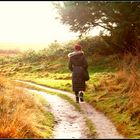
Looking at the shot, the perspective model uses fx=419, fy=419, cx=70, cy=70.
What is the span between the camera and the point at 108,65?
27797 mm

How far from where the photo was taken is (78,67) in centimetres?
1695

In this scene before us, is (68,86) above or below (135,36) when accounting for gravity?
below

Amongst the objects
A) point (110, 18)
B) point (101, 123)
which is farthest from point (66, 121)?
point (110, 18)

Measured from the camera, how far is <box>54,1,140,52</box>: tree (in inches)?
1014

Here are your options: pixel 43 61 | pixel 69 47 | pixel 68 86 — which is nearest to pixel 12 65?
pixel 43 61

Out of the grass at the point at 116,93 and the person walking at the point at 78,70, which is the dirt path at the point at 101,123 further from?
the person walking at the point at 78,70

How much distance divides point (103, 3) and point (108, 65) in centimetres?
411

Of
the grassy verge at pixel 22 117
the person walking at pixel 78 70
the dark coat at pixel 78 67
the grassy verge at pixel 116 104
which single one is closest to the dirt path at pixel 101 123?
the grassy verge at pixel 116 104

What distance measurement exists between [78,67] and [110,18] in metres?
10.9

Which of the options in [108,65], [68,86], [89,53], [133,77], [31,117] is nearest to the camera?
[31,117]

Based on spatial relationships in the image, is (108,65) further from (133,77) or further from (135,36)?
(133,77)

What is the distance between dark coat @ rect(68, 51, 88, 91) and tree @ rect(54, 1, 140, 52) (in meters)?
9.03

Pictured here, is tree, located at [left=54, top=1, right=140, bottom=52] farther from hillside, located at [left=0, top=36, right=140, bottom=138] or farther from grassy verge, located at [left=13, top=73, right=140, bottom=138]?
grassy verge, located at [left=13, top=73, right=140, bottom=138]

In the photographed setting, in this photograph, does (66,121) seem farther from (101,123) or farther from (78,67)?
(78,67)
